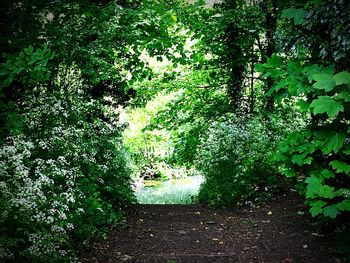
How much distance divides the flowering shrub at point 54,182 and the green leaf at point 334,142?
8.26ft

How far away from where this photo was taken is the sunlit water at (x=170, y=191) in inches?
493

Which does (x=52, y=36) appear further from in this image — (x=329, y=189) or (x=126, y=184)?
(x=329, y=189)

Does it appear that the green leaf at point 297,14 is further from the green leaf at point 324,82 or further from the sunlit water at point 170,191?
the sunlit water at point 170,191

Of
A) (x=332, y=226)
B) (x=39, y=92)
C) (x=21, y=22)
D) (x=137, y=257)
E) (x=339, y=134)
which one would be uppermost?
(x=21, y=22)

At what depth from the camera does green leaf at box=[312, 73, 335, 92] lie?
3371 millimetres

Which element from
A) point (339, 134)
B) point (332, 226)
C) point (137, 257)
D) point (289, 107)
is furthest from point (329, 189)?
point (289, 107)

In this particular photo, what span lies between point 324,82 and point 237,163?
4372 millimetres

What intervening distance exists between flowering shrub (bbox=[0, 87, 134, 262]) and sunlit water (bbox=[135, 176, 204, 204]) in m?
4.60

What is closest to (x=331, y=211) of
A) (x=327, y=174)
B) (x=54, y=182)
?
(x=327, y=174)

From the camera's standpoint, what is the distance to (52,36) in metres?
5.39

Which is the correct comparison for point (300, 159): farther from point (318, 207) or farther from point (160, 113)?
point (160, 113)

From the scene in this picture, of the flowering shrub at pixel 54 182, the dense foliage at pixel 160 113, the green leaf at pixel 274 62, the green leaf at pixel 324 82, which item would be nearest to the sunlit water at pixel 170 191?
the dense foliage at pixel 160 113

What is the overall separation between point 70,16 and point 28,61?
3282mm

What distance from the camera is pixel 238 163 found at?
7645mm
